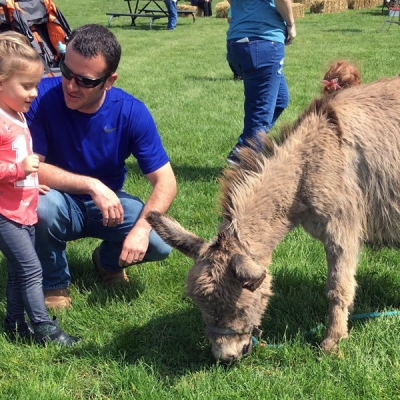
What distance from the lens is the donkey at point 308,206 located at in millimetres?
2920

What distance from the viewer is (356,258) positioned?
130 inches

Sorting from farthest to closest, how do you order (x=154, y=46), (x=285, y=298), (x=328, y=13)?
(x=328, y=13), (x=154, y=46), (x=285, y=298)

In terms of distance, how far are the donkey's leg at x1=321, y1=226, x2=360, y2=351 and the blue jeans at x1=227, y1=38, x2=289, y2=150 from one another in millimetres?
2667

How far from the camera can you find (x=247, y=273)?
260cm

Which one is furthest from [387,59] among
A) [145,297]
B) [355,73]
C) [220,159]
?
[145,297]

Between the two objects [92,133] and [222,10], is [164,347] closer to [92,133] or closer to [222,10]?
[92,133]

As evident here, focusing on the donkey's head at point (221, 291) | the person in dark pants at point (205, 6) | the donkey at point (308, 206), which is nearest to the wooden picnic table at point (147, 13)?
the person in dark pants at point (205, 6)

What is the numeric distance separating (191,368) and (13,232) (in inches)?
55.9

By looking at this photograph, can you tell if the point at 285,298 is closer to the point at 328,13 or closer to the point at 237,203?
the point at 237,203

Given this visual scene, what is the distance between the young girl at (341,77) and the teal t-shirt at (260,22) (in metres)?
1.35

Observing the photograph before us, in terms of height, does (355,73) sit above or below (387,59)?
above

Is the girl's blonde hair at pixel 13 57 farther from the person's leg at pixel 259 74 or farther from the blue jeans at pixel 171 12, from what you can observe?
the blue jeans at pixel 171 12

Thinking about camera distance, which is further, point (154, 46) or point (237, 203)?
point (154, 46)

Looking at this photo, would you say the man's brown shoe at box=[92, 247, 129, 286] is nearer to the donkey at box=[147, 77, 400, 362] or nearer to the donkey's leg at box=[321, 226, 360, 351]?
the donkey at box=[147, 77, 400, 362]
